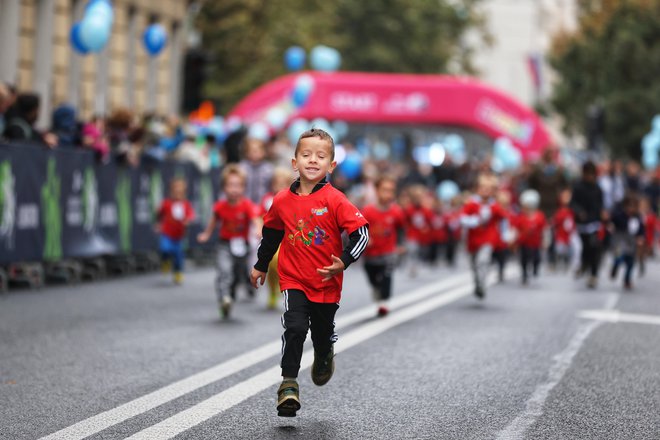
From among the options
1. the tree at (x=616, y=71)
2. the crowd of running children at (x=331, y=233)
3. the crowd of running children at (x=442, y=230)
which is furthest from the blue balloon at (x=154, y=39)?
the tree at (x=616, y=71)

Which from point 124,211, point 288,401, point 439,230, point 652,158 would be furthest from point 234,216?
point 652,158

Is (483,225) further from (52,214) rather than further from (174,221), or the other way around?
(52,214)

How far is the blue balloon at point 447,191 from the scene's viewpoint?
29.0 metres

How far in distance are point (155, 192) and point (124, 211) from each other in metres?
1.25

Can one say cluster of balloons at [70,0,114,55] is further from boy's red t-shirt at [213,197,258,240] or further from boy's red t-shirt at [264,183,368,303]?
boy's red t-shirt at [264,183,368,303]

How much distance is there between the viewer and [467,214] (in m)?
16.0

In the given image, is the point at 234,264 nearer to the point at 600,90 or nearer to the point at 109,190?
the point at 109,190

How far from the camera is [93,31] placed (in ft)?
59.6

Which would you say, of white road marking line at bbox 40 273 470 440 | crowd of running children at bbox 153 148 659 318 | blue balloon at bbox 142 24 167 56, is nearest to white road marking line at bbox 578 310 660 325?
crowd of running children at bbox 153 148 659 318

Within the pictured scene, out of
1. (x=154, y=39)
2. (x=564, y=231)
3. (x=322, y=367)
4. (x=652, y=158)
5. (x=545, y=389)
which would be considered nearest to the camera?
(x=322, y=367)

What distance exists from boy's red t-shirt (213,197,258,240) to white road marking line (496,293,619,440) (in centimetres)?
329

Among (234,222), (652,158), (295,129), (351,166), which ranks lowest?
(234,222)

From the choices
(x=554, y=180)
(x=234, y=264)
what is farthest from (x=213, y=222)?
(x=554, y=180)

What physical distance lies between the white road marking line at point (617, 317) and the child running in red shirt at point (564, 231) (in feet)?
26.3
